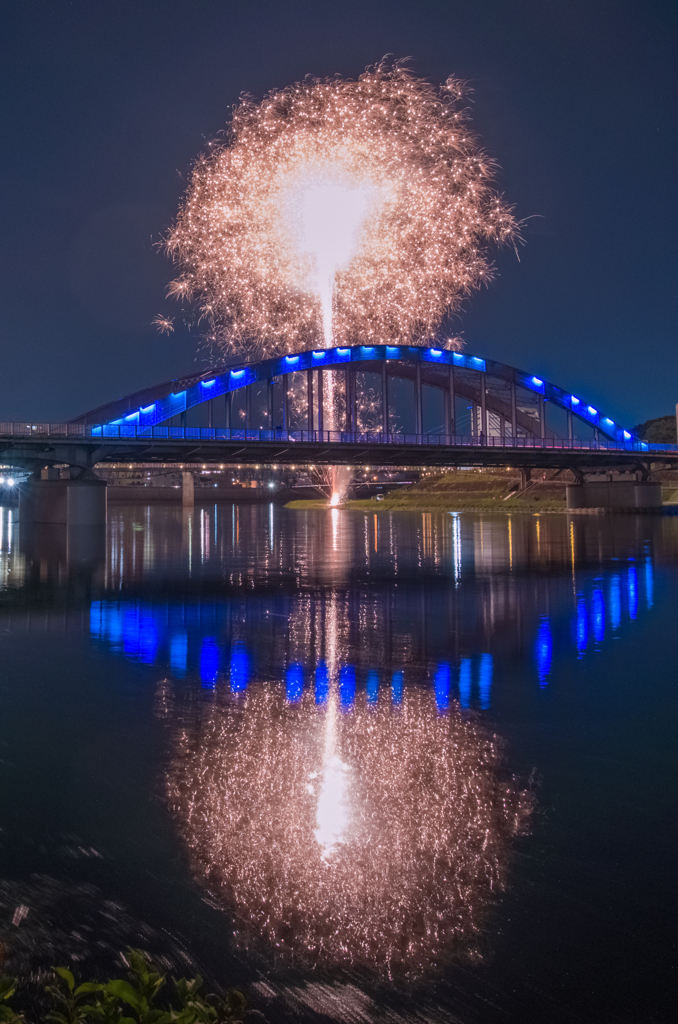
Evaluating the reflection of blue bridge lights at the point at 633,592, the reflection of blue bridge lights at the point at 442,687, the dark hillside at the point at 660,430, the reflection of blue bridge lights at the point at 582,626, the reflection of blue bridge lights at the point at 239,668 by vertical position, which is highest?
the dark hillside at the point at 660,430

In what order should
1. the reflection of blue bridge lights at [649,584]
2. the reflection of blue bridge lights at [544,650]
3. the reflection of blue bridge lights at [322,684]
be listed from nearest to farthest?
the reflection of blue bridge lights at [322,684]
the reflection of blue bridge lights at [544,650]
the reflection of blue bridge lights at [649,584]

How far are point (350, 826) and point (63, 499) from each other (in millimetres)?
56184

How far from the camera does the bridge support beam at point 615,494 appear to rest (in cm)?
8581

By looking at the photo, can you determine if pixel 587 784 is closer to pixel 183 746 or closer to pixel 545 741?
pixel 545 741

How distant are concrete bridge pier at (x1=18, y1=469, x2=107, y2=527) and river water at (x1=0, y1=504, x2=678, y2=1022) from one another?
39.0 metres

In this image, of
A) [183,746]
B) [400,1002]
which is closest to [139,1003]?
[400,1002]

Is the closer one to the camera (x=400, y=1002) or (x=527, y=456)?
(x=400, y=1002)

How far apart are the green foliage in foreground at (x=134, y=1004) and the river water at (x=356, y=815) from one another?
0.26m

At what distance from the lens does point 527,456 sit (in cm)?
7875

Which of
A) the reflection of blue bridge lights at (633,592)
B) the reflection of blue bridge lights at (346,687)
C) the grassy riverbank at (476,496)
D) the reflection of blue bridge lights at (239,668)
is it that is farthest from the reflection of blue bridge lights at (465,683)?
the grassy riverbank at (476,496)

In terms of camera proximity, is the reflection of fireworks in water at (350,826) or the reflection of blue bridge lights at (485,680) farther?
the reflection of blue bridge lights at (485,680)

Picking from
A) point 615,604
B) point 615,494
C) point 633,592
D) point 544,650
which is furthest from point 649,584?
point 615,494

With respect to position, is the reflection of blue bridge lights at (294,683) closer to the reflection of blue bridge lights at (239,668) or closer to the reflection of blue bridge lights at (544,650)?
the reflection of blue bridge lights at (239,668)

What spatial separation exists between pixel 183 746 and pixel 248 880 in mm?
2935
